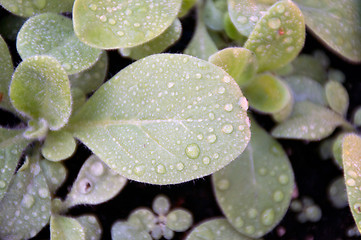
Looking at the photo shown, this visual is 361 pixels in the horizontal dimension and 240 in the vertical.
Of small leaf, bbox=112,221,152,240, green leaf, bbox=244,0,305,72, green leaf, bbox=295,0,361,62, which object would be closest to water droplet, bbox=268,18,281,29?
green leaf, bbox=244,0,305,72

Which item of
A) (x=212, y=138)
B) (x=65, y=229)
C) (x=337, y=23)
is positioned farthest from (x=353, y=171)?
(x=65, y=229)

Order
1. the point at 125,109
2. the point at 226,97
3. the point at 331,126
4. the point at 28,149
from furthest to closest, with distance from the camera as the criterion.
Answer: the point at 331,126 → the point at 28,149 → the point at 125,109 → the point at 226,97

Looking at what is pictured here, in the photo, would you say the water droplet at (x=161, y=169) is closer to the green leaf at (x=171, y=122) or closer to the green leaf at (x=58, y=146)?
the green leaf at (x=171, y=122)

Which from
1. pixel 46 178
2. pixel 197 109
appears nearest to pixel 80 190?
pixel 46 178

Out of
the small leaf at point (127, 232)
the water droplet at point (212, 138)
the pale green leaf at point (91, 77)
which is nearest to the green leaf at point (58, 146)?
the pale green leaf at point (91, 77)

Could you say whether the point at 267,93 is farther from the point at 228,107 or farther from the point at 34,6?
the point at 34,6

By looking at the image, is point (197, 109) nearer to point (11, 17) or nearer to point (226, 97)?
point (226, 97)
